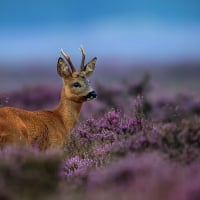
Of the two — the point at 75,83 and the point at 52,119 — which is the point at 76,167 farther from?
the point at 75,83

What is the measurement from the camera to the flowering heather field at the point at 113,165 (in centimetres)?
845

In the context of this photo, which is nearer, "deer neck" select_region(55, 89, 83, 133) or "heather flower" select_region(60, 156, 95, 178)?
"heather flower" select_region(60, 156, 95, 178)

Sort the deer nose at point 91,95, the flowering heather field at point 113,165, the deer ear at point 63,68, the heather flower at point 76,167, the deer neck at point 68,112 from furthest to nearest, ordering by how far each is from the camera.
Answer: the deer ear at point 63,68
the deer nose at point 91,95
the deer neck at point 68,112
the heather flower at point 76,167
the flowering heather field at point 113,165

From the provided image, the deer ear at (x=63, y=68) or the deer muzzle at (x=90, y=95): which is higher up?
the deer ear at (x=63, y=68)

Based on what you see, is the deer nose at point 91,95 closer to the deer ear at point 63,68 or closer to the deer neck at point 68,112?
the deer neck at point 68,112

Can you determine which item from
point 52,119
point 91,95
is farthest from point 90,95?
point 52,119

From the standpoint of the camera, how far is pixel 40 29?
623ft

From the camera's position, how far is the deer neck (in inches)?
546

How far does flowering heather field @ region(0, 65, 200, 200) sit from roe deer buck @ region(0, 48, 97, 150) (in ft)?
Answer: 1.11

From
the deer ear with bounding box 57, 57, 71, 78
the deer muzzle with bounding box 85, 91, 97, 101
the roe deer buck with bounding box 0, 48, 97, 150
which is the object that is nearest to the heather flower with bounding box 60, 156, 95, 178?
the roe deer buck with bounding box 0, 48, 97, 150

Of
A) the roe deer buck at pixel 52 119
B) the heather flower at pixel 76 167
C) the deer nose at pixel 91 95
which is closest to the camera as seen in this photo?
the heather flower at pixel 76 167

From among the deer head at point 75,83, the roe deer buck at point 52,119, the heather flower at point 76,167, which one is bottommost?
the heather flower at point 76,167

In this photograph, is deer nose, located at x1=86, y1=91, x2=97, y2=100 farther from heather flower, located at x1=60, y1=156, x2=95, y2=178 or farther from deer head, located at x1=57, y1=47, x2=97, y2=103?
heather flower, located at x1=60, y1=156, x2=95, y2=178

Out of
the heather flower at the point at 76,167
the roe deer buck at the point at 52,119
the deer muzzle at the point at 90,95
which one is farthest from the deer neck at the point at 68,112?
the heather flower at the point at 76,167
